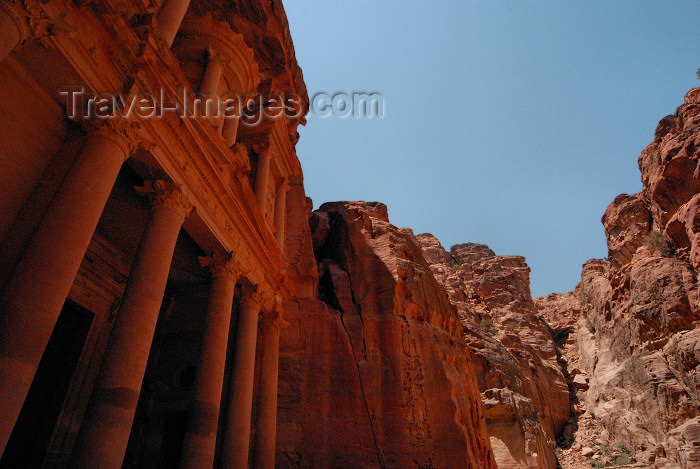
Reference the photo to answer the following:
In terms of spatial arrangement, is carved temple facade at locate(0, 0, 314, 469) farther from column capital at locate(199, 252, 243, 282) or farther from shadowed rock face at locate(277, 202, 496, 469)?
shadowed rock face at locate(277, 202, 496, 469)

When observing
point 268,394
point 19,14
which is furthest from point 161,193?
point 268,394

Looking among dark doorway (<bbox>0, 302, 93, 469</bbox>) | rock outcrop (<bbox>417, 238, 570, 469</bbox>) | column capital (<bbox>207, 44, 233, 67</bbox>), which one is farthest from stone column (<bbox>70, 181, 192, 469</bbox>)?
rock outcrop (<bbox>417, 238, 570, 469</bbox>)

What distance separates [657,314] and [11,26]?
107 ft

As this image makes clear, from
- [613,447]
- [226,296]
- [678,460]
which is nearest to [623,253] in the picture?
[613,447]

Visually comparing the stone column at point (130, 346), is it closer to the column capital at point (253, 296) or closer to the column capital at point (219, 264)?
the column capital at point (219, 264)

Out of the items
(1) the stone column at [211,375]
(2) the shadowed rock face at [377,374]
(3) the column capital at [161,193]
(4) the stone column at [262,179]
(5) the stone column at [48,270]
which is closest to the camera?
(5) the stone column at [48,270]

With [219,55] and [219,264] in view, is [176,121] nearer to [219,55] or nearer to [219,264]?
[219,264]

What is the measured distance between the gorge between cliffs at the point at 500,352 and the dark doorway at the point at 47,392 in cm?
625

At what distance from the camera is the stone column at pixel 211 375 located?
841cm

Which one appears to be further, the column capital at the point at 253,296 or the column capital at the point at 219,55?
the column capital at the point at 219,55

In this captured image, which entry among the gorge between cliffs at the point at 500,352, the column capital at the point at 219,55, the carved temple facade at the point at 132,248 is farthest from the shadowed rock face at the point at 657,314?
the column capital at the point at 219,55

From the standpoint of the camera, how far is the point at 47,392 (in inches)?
414

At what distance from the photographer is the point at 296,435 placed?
44.4ft

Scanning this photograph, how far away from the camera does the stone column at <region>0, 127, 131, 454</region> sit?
4719mm
